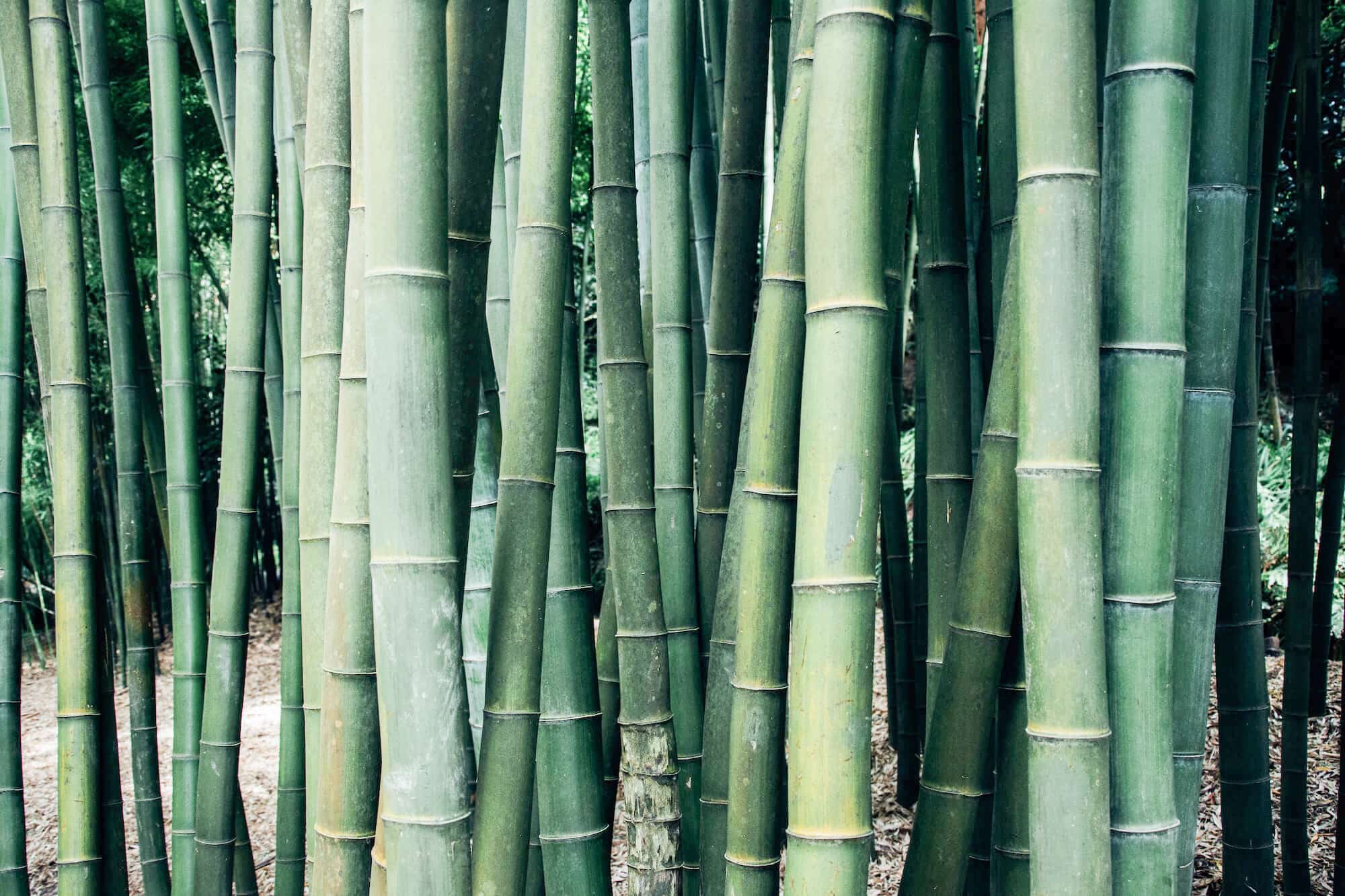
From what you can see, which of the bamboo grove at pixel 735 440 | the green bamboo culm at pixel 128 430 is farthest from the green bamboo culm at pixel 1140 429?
the green bamboo culm at pixel 128 430

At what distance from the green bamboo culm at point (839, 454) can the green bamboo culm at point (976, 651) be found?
0.14m

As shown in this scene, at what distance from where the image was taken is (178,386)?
6.10ft

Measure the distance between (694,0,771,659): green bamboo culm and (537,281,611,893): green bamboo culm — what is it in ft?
0.81

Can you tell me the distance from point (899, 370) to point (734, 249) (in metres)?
1.78

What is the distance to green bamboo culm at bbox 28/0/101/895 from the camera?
166 centimetres

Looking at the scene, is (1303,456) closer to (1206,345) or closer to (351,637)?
(1206,345)

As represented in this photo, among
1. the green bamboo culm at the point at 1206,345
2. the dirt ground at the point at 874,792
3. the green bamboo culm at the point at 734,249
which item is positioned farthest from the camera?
the dirt ground at the point at 874,792

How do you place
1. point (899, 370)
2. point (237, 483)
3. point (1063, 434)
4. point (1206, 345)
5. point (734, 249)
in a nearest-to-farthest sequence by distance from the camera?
point (1063, 434), point (1206, 345), point (734, 249), point (237, 483), point (899, 370)

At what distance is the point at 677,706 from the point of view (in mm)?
1505

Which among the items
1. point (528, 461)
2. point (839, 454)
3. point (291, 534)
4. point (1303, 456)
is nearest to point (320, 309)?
point (528, 461)

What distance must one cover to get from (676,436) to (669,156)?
0.38m

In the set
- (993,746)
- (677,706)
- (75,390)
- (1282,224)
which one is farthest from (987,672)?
(1282,224)

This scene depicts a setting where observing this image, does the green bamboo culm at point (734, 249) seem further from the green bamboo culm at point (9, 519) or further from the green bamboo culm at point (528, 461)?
the green bamboo culm at point (9, 519)

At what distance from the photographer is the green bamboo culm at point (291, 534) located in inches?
61.5
